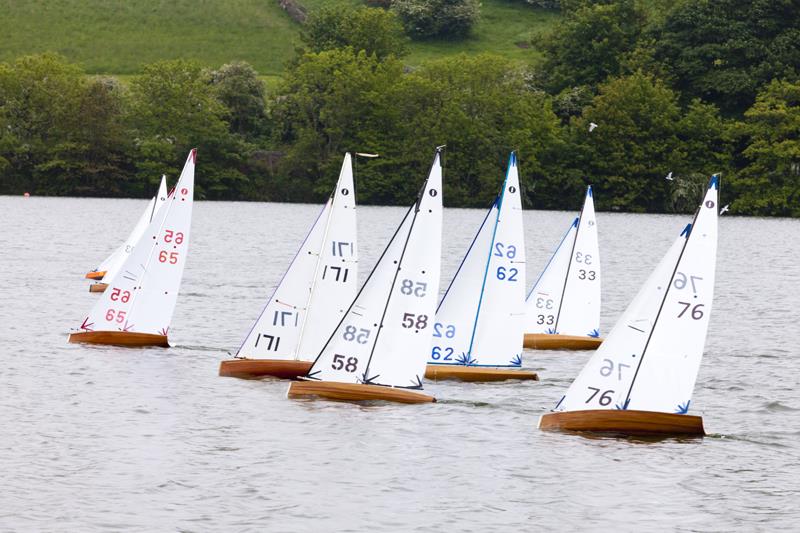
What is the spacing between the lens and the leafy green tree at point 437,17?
189125mm

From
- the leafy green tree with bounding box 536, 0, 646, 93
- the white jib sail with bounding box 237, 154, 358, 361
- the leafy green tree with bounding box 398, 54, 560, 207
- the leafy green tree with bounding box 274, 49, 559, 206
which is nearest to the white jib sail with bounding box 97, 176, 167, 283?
the white jib sail with bounding box 237, 154, 358, 361

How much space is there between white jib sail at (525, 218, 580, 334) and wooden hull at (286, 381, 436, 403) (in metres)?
10.9

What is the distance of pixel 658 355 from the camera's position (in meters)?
29.1

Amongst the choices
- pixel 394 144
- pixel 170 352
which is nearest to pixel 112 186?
pixel 394 144

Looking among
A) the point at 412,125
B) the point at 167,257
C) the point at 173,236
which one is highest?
the point at 412,125

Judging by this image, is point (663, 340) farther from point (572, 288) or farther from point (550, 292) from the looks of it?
point (550, 292)

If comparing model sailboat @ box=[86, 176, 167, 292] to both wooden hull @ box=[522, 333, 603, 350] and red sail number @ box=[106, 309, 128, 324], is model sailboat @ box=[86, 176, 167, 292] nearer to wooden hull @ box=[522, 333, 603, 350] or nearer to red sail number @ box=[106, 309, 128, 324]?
red sail number @ box=[106, 309, 128, 324]

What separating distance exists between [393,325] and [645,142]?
11643cm

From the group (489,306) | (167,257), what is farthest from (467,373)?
(167,257)

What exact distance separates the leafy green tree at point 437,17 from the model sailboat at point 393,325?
160590 millimetres

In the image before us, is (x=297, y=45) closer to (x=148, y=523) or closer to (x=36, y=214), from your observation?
(x=36, y=214)

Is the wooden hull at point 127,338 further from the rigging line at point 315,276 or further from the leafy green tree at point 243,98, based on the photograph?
the leafy green tree at point 243,98

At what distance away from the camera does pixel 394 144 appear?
15062 cm

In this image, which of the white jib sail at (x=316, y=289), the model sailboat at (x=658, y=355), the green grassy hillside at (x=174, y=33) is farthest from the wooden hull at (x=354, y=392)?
the green grassy hillside at (x=174, y=33)
